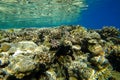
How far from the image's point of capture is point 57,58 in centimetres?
713

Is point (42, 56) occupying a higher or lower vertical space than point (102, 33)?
higher

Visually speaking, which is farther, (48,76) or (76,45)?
(76,45)

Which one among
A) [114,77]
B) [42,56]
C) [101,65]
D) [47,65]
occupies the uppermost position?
[42,56]

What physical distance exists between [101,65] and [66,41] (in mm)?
1786

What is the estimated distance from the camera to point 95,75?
21.6 feet

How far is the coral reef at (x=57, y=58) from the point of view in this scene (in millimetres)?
5633

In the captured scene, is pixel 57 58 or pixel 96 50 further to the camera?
pixel 96 50

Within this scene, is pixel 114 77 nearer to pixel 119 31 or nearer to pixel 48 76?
pixel 48 76

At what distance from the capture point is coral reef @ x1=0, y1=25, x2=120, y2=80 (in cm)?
563

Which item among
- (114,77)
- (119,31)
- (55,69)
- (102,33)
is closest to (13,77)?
(55,69)

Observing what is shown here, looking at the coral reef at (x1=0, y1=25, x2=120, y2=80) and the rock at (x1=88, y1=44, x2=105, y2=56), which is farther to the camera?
the rock at (x1=88, y1=44, x2=105, y2=56)

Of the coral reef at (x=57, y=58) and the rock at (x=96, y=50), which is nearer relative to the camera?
the coral reef at (x=57, y=58)

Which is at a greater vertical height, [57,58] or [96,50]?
[96,50]

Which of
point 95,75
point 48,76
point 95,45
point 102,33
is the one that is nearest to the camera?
point 48,76
